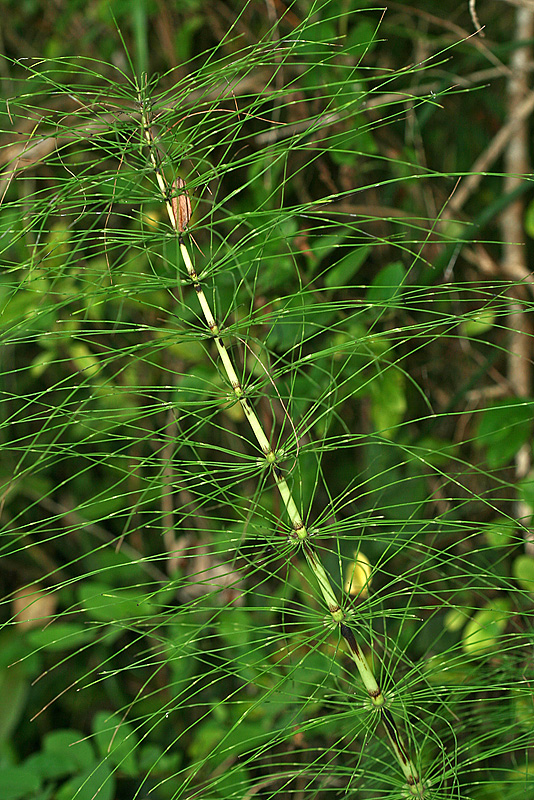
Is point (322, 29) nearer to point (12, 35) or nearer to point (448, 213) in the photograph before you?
point (448, 213)

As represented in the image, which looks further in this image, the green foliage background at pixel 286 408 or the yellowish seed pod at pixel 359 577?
the green foliage background at pixel 286 408

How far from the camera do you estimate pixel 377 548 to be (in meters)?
0.97

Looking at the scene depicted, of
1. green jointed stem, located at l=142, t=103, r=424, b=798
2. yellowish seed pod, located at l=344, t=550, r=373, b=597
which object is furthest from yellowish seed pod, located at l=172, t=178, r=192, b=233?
yellowish seed pod, located at l=344, t=550, r=373, b=597

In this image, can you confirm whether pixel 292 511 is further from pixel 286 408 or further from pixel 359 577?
pixel 359 577

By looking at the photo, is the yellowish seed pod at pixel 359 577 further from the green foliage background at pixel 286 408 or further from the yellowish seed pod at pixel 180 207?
the yellowish seed pod at pixel 180 207

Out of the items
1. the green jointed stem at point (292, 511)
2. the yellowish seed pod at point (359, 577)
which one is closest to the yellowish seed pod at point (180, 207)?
the green jointed stem at point (292, 511)

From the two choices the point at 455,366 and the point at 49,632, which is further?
the point at 455,366

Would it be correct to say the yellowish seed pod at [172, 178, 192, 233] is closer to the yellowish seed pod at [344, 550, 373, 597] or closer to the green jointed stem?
the green jointed stem

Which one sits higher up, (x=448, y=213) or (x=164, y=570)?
(x=448, y=213)

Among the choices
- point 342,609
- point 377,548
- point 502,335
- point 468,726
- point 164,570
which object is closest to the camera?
point 342,609

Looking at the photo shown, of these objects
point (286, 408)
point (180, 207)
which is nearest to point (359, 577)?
point (286, 408)

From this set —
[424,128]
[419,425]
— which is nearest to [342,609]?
[419,425]

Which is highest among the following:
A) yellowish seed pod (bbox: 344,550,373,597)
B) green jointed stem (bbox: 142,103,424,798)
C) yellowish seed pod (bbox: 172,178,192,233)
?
yellowish seed pod (bbox: 172,178,192,233)

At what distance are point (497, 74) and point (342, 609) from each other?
0.82 metres
